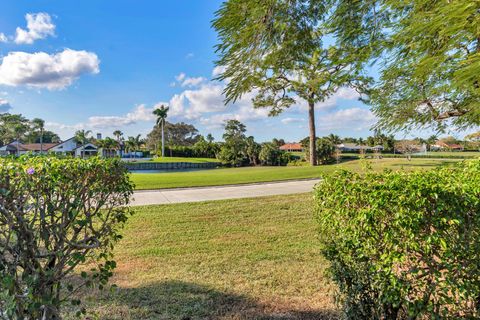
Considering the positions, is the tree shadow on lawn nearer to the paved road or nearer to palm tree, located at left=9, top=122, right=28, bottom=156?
the paved road

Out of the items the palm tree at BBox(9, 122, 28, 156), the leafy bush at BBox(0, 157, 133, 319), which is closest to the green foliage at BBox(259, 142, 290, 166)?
the leafy bush at BBox(0, 157, 133, 319)

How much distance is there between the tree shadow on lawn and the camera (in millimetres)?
2801

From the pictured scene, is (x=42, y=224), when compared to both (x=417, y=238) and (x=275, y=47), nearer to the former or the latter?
(x=275, y=47)

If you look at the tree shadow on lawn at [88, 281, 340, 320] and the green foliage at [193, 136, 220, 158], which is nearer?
the tree shadow on lawn at [88, 281, 340, 320]

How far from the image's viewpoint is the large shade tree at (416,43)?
1.30 meters

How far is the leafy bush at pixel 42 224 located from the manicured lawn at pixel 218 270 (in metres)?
0.54

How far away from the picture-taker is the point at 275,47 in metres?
2.25

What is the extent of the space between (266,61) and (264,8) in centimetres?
39

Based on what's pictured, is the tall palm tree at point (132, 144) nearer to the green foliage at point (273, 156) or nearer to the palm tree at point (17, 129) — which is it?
the palm tree at point (17, 129)

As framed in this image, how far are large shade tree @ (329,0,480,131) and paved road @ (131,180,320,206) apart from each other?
706 centimetres

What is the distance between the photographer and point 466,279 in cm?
171

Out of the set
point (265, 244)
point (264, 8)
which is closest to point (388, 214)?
point (264, 8)

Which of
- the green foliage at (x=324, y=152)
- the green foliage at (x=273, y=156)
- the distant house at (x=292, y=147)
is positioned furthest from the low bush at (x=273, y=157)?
the distant house at (x=292, y=147)

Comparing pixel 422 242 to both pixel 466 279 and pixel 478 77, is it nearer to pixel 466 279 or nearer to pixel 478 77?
pixel 466 279
